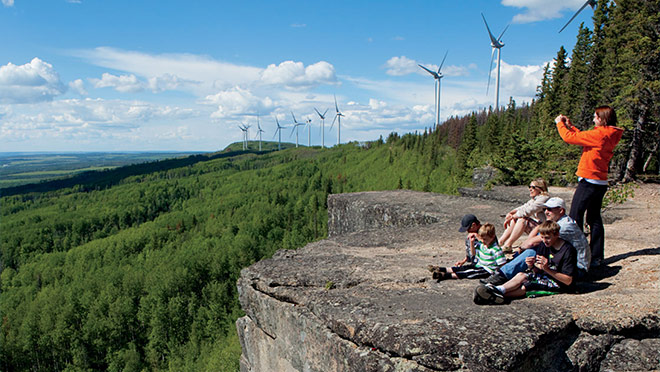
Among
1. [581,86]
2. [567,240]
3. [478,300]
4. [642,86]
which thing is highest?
[581,86]

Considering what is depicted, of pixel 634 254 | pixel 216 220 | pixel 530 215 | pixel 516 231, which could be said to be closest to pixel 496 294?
pixel 530 215

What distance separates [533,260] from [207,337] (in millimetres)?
56313

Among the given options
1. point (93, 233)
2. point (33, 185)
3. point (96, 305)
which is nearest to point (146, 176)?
point (33, 185)

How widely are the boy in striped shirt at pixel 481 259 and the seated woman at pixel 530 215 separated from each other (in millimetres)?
1109

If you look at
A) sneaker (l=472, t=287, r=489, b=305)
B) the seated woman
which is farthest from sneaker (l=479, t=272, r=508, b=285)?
the seated woman

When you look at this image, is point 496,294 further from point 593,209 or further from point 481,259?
point 593,209

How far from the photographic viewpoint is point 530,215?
6961mm

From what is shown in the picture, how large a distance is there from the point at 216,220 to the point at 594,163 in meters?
103

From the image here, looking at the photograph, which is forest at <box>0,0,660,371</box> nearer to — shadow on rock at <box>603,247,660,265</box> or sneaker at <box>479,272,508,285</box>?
shadow on rock at <box>603,247,660,265</box>

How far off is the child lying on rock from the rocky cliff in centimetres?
16

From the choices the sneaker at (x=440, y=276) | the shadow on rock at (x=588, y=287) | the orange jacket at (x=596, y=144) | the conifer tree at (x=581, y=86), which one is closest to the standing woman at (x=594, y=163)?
the orange jacket at (x=596, y=144)

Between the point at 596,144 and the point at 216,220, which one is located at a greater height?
the point at 596,144

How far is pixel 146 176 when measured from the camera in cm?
17900

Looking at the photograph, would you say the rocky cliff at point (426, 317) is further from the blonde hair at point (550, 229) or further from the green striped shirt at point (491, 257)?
the blonde hair at point (550, 229)
